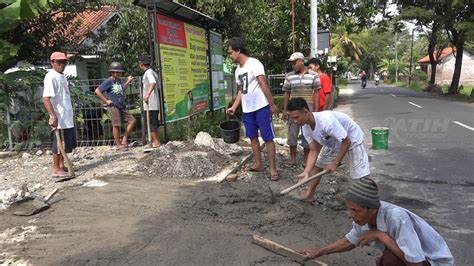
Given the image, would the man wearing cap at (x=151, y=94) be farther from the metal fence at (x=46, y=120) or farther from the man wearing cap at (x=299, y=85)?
the man wearing cap at (x=299, y=85)

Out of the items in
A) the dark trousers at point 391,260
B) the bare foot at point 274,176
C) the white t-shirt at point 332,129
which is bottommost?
the bare foot at point 274,176

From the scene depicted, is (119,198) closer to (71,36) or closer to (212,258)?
(212,258)

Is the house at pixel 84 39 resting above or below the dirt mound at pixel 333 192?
above

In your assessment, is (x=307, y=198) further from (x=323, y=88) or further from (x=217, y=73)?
(x=217, y=73)

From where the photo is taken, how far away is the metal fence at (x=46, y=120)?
8.88 meters

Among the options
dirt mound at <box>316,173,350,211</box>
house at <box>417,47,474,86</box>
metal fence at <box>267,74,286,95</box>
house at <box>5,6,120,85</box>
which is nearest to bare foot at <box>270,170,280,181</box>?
dirt mound at <box>316,173,350,211</box>

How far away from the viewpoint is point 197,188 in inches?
213

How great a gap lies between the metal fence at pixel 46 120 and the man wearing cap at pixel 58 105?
8.34ft

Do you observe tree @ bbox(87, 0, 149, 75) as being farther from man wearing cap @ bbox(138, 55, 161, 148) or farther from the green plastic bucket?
the green plastic bucket

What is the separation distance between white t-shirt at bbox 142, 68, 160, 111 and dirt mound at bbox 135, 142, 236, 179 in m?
1.37

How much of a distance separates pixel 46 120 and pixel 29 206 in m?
4.66

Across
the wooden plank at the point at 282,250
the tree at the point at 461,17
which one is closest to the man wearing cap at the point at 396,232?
the wooden plank at the point at 282,250

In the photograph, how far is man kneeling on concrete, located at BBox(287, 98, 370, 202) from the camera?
4.03 metres

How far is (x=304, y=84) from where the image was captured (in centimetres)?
689
